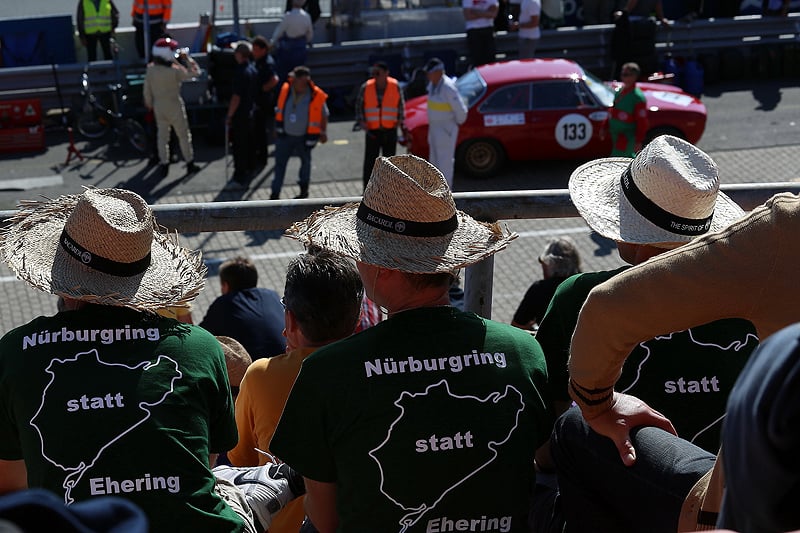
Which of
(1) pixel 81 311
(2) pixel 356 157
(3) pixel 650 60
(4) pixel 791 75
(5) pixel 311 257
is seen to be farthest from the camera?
(4) pixel 791 75

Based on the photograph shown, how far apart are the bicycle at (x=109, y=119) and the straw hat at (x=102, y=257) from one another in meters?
12.5

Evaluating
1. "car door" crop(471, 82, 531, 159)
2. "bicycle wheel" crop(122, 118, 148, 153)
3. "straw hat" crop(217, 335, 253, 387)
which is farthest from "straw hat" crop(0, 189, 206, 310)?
"bicycle wheel" crop(122, 118, 148, 153)

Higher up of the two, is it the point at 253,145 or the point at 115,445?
the point at 115,445

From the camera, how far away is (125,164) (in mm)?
15391

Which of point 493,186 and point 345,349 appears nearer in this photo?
point 345,349

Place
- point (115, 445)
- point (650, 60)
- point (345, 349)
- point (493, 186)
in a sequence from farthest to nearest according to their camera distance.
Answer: point (650, 60), point (493, 186), point (115, 445), point (345, 349)

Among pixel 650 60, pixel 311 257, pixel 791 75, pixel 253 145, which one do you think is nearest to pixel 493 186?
pixel 253 145

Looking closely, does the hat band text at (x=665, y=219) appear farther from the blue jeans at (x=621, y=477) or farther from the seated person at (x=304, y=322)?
the seated person at (x=304, y=322)

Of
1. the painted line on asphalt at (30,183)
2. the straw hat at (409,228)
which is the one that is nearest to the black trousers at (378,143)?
the painted line on asphalt at (30,183)

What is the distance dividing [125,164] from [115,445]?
13065 millimetres

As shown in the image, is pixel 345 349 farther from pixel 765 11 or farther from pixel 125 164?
pixel 765 11

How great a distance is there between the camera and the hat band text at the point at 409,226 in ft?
9.87

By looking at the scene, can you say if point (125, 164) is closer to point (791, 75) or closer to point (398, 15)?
point (398, 15)

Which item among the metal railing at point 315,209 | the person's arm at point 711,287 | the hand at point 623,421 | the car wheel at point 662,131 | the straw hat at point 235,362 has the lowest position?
the car wheel at point 662,131
